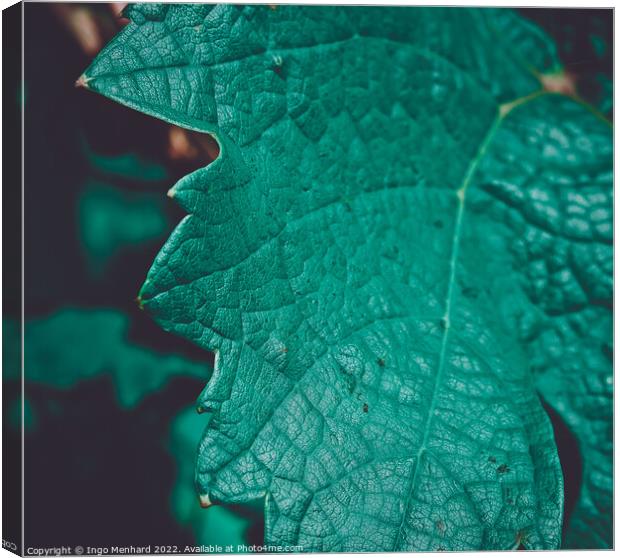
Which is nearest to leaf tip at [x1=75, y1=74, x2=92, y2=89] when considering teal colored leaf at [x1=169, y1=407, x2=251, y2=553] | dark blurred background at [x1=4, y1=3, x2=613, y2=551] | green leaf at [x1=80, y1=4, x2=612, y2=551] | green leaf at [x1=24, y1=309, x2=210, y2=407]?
green leaf at [x1=80, y1=4, x2=612, y2=551]

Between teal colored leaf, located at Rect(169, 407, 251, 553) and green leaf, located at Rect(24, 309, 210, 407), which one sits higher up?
green leaf, located at Rect(24, 309, 210, 407)

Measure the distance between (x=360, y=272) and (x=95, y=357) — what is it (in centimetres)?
34

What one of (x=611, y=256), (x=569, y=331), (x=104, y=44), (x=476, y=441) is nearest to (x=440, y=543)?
(x=476, y=441)

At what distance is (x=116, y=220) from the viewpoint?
2.60 feet

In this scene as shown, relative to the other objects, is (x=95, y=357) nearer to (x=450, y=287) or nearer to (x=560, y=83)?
(x=450, y=287)

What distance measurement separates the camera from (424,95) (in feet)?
2.81

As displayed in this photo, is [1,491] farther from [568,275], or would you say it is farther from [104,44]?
[568,275]

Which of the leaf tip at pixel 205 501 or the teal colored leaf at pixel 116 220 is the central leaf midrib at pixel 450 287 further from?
the teal colored leaf at pixel 116 220

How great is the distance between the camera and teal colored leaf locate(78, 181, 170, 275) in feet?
2.53

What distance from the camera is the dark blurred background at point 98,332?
728mm

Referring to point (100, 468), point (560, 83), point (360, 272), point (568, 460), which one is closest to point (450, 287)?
point (360, 272)

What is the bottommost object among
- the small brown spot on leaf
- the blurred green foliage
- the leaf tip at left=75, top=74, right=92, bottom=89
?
the blurred green foliage

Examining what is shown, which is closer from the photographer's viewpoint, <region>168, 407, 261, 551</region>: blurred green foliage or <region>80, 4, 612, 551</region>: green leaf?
<region>80, 4, 612, 551</region>: green leaf

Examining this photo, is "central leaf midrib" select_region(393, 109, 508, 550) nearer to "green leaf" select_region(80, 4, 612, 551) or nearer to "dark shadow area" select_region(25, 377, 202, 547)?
"green leaf" select_region(80, 4, 612, 551)
